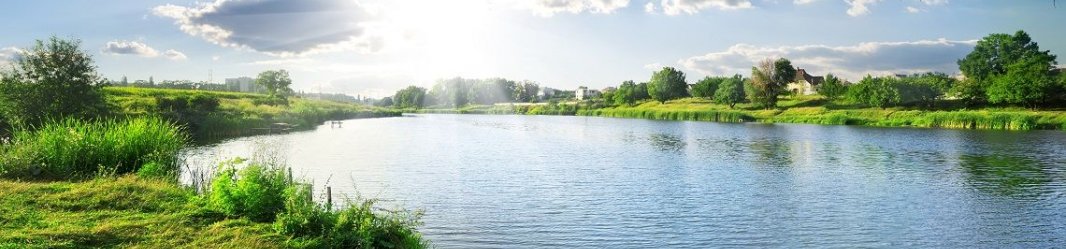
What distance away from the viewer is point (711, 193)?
84.2 feet

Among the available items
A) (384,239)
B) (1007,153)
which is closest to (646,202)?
(384,239)

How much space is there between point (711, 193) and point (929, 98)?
300 feet

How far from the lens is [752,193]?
84.7ft

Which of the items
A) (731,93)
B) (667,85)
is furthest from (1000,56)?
(667,85)

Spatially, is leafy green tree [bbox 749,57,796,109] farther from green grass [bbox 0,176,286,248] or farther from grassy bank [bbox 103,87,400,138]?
green grass [bbox 0,176,286,248]

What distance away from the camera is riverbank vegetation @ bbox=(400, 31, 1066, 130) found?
81125mm

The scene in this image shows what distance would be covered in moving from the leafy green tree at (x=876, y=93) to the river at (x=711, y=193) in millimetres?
53891

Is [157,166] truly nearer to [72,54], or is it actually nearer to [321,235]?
[321,235]

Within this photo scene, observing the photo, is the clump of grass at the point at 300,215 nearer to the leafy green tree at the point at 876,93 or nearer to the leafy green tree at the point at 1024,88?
the leafy green tree at the point at 1024,88

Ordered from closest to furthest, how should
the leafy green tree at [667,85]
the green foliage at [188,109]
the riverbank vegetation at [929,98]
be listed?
the green foliage at [188,109] → the riverbank vegetation at [929,98] → the leafy green tree at [667,85]

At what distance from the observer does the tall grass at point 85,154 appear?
20.2 meters

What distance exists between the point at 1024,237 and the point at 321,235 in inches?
678

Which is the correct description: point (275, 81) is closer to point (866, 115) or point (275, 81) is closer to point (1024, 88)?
point (866, 115)

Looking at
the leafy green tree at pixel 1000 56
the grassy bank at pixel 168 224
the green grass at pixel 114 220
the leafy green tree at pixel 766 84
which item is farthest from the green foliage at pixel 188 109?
the leafy green tree at pixel 1000 56
